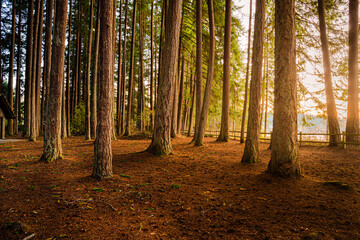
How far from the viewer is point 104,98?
5016mm

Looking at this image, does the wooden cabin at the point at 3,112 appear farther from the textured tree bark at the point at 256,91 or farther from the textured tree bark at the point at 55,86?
the textured tree bark at the point at 256,91

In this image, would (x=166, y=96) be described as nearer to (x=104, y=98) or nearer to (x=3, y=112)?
(x=104, y=98)

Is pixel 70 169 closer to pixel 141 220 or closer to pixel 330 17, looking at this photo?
pixel 141 220

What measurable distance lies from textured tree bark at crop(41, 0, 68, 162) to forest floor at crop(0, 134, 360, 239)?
3.60 ft

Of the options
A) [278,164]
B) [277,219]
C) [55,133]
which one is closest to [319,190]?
[278,164]

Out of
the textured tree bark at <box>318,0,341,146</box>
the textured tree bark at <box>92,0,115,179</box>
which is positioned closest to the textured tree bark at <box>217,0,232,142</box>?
the textured tree bark at <box>318,0,341,146</box>

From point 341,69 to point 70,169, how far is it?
16.1 meters

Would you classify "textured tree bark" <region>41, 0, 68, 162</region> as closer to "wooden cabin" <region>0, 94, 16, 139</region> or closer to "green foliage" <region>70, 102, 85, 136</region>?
"wooden cabin" <region>0, 94, 16, 139</region>

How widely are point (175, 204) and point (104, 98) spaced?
10.9 feet

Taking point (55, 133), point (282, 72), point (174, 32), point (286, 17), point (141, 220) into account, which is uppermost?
point (174, 32)

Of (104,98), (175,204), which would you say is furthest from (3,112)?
(175,204)

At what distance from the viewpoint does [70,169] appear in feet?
20.1

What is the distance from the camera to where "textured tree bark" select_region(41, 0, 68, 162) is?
271 inches

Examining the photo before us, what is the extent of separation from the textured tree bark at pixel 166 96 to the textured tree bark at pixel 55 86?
3761 millimetres
